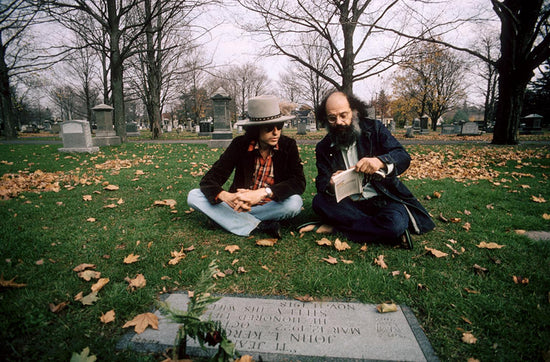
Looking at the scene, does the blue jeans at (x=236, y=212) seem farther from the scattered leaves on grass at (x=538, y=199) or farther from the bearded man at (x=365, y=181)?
the scattered leaves on grass at (x=538, y=199)

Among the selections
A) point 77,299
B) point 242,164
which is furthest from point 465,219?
point 77,299

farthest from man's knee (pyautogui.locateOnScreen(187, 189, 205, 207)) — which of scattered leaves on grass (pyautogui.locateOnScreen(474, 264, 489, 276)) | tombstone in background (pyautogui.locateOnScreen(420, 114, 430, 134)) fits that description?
tombstone in background (pyautogui.locateOnScreen(420, 114, 430, 134))

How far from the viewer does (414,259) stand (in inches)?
104

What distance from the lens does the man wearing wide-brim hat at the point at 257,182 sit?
10.0ft

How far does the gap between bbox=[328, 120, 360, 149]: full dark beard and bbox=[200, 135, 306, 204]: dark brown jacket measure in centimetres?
46

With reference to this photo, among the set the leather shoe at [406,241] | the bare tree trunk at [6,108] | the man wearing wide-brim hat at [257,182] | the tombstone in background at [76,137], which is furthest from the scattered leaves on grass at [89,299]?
the bare tree trunk at [6,108]

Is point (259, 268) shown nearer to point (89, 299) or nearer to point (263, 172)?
point (263, 172)

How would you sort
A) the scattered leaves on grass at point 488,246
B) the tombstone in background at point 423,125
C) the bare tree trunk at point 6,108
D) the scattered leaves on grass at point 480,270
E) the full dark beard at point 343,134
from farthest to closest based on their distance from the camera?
the tombstone in background at point 423,125, the bare tree trunk at point 6,108, the full dark beard at point 343,134, the scattered leaves on grass at point 488,246, the scattered leaves on grass at point 480,270

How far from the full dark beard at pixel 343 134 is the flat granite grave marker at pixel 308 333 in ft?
5.78

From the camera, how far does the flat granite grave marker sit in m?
1.56

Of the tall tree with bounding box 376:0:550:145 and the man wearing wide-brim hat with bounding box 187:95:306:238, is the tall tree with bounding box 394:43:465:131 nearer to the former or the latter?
the tall tree with bounding box 376:0:550:145

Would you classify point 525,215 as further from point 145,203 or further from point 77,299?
point 145,203

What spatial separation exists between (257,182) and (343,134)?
114 cm

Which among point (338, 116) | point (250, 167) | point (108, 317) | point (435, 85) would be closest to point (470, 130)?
point (435, 85)
